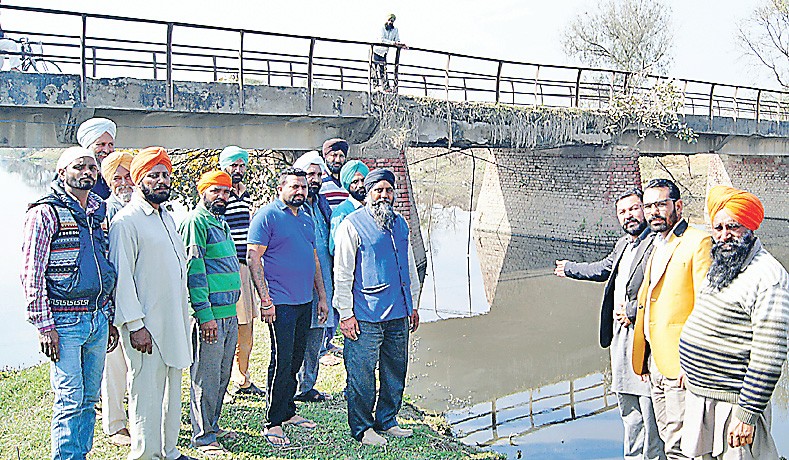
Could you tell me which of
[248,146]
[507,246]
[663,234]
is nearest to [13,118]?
[248,146]

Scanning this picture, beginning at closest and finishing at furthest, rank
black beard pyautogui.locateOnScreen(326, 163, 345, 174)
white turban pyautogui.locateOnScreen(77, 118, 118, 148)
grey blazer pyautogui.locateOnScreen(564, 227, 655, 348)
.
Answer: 1. grey blazer pyautogui.locateOnScreen(564, 227, 655, 348)
2. white turban pyautogui.locateOnScreen(77, 118, 118, 148)
3. black beard pyautogui.locateOnScreen(326, 163, 345, 174)

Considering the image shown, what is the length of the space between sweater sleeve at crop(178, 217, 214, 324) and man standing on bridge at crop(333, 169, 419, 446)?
864 millimetres

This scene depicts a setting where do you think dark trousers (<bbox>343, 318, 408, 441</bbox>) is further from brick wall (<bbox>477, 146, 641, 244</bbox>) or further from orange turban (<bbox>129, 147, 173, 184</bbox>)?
brick wall (<bbox>477, 146, 641, 244</bbox>)

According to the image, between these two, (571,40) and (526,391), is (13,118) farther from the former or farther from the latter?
(571,40)

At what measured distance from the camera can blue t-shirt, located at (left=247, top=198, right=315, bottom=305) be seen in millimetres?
5113

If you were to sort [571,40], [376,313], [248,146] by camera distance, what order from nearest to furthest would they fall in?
[376,313], [248,146], [571,40]

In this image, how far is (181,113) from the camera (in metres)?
9.69

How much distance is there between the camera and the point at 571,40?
3519 centimetres

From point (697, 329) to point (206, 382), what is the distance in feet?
9.78

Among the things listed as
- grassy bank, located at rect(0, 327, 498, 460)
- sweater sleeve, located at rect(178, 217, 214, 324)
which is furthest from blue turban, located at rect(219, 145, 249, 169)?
grassy bank, located at rect(0, 327, 498, 460)

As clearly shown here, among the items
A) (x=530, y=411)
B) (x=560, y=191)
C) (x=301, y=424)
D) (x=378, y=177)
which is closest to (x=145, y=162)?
(x=378, y=177)

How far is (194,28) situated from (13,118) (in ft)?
8.01

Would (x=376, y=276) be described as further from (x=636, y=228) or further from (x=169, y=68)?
(x=169, y=68)

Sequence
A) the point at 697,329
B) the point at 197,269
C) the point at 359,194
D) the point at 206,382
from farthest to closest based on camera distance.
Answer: the point at 359,194
the point at 206,382
the point at 197,269
the point at 697,329
